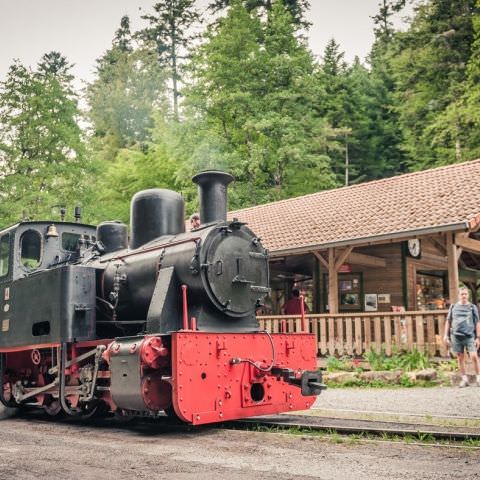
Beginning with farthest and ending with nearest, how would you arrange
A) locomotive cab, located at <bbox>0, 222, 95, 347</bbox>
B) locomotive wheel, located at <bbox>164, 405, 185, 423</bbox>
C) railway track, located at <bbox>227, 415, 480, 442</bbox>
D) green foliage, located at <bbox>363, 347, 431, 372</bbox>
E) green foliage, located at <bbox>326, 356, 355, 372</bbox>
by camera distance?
green foliage, located at <bbox>326, 356, 355, 372</bbox>, green foliage, located at <bbox>363, 347, 431, 372</bbox>, locomotive cab, located at <bbox>0, 222, 95, 347</bbox>, locomotive wheel, located at <bbox>164, 405, 185, 423</bbox>, railway track, located at <bbox>227, 415, 480, 442</bbox>

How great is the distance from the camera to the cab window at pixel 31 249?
9000 mm

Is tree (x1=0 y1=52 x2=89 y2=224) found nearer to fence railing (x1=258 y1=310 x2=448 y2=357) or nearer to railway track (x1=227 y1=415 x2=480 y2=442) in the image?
fence railing (x1=258 y1=310 x2=448 y2=357)

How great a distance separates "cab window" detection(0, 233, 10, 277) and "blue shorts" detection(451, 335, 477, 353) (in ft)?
23.1

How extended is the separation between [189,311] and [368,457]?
268 cm

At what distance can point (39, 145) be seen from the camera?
23.2 metres

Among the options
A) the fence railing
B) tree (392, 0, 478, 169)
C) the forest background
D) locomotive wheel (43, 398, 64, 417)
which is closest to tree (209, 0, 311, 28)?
the forest background

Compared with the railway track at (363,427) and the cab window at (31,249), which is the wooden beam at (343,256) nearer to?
the railway track at (363,427)

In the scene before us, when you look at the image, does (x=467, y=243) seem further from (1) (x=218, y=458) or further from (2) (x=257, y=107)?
(2) (x=257, y=107)

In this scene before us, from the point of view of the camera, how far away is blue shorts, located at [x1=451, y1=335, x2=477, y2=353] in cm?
990

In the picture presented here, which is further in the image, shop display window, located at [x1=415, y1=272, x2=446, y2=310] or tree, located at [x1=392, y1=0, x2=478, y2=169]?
tree, located at [x1=392, y1=0, x2=478, y2=169]

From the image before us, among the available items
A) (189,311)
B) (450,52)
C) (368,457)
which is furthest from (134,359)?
(450,52)

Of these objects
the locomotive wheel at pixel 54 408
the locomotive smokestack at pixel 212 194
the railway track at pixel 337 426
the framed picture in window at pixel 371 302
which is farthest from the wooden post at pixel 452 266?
the locomotive wheel at pixel 54 408

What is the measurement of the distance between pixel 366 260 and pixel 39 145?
1406 cm

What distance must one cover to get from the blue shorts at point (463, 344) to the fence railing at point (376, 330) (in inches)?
50.2
